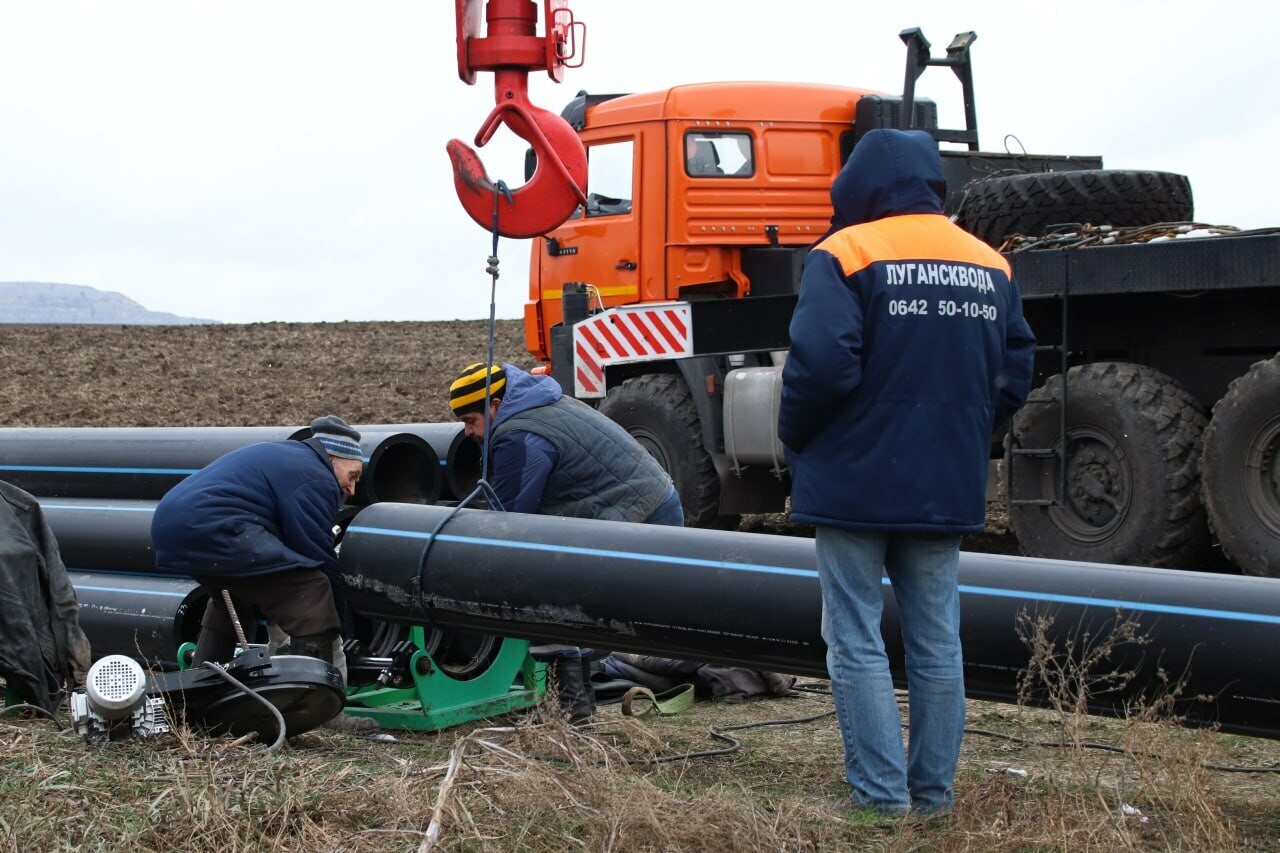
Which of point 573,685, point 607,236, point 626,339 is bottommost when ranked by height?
point 573,685

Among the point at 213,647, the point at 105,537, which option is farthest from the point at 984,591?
the point at 105,537

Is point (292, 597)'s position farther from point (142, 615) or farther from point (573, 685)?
point (573, 685)

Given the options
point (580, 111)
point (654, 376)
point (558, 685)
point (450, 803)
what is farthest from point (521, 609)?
point (580, 111)

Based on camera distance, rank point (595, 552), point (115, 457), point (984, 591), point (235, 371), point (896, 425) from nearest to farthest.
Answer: point (896, 425)
point (984, 591)
point (595, 552)
point (115, 457)
point (235, 371)

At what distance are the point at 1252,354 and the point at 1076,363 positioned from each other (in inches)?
42.2

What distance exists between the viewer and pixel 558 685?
20.2 ft

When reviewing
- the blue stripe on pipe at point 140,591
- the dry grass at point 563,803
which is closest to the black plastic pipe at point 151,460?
the blue stripe on pipe at point 140,591

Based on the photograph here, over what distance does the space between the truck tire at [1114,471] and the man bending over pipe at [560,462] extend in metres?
3.03

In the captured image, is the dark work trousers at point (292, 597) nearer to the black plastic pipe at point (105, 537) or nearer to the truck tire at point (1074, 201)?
the black plastic pipe at point (105, 537)

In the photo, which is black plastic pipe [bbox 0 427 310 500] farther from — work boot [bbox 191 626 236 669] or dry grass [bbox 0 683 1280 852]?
dry grass [bbox 0 683 1280 852]

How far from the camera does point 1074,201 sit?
29.7 ft

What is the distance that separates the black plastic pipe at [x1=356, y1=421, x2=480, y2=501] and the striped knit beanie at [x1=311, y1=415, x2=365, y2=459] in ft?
3.76

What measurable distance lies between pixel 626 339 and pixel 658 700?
458 centimetres

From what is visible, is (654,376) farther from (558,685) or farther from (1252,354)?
(558,685)
